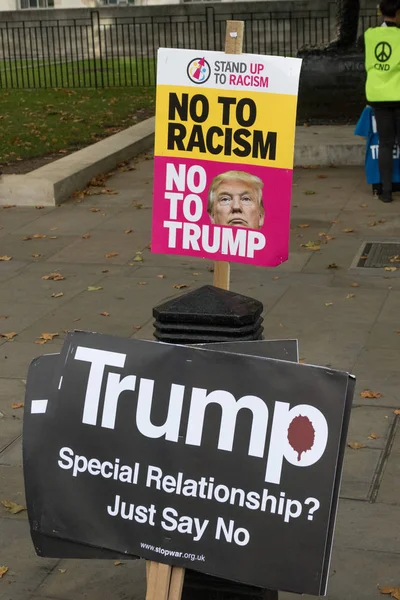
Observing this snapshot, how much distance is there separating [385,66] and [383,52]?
139 millimetres

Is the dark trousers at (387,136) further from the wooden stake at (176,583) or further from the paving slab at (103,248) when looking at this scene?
the wooden stake at (176,583)

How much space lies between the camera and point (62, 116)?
18.5 metres

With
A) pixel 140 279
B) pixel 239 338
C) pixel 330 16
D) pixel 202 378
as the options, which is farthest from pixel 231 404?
pixel 330 16

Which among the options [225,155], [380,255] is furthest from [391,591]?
[380,255]

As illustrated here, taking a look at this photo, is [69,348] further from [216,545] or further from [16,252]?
[16,252]

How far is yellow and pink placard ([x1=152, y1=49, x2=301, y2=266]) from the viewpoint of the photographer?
5035 mm

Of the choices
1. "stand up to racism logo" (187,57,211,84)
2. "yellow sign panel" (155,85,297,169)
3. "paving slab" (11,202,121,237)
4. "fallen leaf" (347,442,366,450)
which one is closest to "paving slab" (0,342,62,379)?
"yellow sign panel" (155,85,297,169)

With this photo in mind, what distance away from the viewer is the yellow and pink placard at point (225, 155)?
5035mm

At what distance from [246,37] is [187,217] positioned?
27652 mm

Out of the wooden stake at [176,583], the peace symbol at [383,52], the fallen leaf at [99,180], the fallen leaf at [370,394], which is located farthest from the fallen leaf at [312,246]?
the wooden stake at [176,583]

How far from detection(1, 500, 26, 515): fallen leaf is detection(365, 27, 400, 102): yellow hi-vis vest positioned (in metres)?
6.89

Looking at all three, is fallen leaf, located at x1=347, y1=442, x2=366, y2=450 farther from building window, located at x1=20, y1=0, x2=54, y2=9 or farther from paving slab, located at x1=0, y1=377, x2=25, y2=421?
building window, located at x1=20, y1=0, x2=54, y2=9

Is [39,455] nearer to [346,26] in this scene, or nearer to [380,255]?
[380,255]

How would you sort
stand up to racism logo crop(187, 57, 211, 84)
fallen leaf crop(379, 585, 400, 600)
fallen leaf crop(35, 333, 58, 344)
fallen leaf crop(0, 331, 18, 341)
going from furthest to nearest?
fallen leaf crop(0, 331, 18, 341) → fallen leaf crop(35, 333, 58, 344) → stand up to racism logo crop(187, 57, 211, 84) → fallen leaf crop(379, 585, 400, 600)
